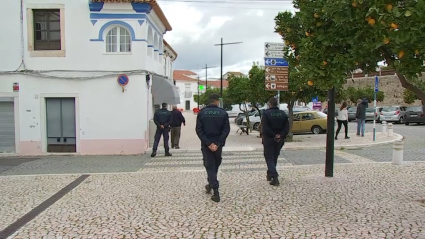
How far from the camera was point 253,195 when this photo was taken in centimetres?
636

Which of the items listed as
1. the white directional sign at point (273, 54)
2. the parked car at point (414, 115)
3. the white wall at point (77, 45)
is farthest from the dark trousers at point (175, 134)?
the parked car at point (414, 115)

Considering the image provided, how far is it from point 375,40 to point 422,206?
9.42 feet

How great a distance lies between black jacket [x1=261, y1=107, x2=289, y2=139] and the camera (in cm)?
692

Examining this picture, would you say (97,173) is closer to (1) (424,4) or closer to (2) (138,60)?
(2) (138,60)

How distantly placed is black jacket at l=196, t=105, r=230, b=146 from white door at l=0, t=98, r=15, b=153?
9627mm

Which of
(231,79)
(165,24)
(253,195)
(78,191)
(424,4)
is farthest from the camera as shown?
(231,79)

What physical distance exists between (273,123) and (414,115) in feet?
75.6

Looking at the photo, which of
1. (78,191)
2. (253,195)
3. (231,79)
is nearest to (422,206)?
(253,195)

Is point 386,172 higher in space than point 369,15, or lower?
lower

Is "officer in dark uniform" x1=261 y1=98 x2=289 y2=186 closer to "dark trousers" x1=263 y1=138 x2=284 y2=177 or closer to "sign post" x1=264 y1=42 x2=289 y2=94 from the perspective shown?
"dark trousers" x1=263 y1=138 x2=284 y2=177

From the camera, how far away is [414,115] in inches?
1011

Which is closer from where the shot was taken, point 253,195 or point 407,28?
point 407,28

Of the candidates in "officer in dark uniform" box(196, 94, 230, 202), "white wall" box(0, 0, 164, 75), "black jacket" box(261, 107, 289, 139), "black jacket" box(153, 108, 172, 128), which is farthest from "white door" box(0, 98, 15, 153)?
"black jacket" box(261, 107, 289, 139)

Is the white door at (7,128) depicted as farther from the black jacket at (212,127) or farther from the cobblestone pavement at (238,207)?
the black jacket at (212,127)
